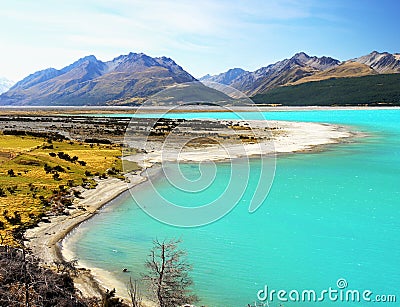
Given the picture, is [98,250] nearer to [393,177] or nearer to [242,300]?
[242,300]

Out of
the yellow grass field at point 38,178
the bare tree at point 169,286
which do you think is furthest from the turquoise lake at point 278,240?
the yellow grass field at point 38,178

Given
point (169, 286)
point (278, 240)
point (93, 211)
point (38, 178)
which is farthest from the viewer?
point (38, 178)

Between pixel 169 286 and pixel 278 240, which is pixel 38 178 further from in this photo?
pixel 169 286

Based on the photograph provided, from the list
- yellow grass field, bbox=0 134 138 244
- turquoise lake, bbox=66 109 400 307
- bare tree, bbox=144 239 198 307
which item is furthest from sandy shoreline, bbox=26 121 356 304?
bare tree, bbox=144 239 198 307

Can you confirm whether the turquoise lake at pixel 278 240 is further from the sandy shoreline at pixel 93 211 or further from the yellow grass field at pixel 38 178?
the yellow grass field at pixel 38 178

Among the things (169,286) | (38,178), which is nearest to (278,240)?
(169,286)

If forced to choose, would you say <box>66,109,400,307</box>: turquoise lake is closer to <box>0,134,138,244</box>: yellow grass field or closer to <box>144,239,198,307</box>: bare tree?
<box>144,239,198,307</box>: bare tree

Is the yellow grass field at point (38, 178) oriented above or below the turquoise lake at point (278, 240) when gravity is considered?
above
